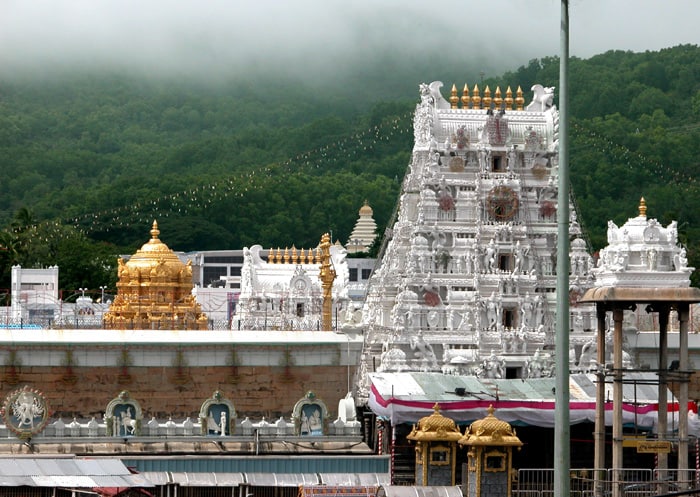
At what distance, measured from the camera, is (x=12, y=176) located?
536 feet

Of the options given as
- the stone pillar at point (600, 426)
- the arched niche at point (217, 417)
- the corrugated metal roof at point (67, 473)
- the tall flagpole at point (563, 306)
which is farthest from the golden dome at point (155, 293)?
the tall flagpole at point (563, 306)

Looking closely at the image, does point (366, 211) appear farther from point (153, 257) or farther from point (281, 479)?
point (281, 479)

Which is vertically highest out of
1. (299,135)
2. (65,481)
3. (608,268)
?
(299,135)

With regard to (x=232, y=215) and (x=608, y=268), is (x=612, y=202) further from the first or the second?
(x=608, y=268)

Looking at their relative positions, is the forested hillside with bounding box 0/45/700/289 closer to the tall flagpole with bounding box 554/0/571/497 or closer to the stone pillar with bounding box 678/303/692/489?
the stone pillar with bounding box 678/303/692/489

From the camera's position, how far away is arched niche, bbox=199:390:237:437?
44.2 meters

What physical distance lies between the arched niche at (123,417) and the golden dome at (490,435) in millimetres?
11589

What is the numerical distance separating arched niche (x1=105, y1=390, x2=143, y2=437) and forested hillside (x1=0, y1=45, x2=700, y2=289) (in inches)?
1991

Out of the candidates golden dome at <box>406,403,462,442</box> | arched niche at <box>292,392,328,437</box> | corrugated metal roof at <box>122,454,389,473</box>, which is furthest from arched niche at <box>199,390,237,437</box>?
golden dome at <box>406,403,462,442</box>

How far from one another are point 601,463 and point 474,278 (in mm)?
16927

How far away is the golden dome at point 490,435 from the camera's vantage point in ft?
109

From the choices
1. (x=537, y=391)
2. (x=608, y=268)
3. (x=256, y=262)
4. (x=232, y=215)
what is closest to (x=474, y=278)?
(x=537, y=391)

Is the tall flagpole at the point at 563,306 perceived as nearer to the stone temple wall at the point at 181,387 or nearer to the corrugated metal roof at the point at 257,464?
the corrugated metal roof at the point at 257,464

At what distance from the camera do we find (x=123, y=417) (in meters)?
45.3
